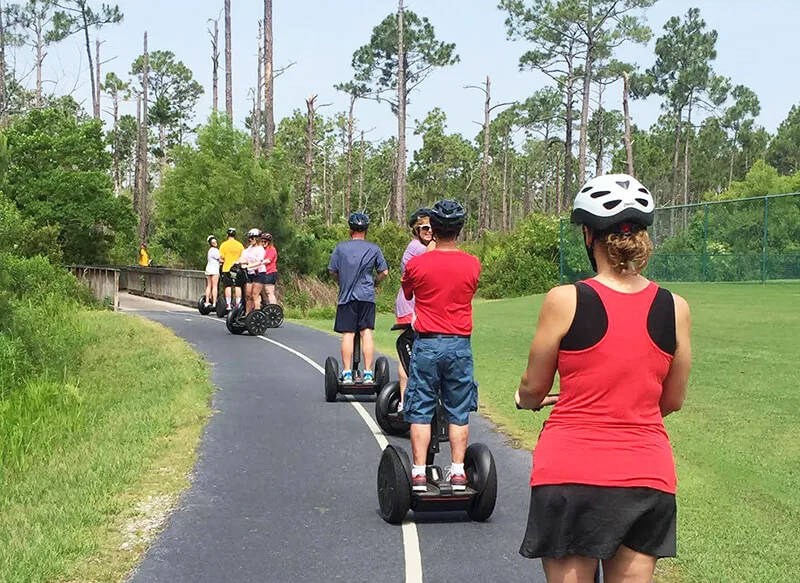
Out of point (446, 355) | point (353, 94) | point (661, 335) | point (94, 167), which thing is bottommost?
point (446, 355)

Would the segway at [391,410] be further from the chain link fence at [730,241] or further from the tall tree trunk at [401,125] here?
the tall tree trunk at [401,125]

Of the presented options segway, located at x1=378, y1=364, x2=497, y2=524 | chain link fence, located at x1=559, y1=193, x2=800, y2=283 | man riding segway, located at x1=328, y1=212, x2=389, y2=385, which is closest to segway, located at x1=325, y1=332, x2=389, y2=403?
man riding segway, located at x1=328, y1=212, x2=389, y2=385

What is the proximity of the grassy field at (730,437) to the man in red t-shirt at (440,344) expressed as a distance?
161 centimetres

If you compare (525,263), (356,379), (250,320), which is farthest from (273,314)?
(525,263)

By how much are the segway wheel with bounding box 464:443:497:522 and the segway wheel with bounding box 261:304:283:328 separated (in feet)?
44.0

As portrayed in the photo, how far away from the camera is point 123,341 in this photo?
58.8ft

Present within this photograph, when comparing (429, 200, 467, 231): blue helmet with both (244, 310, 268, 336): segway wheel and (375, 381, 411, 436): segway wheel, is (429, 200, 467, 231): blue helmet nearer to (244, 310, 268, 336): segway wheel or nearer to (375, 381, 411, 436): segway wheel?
(375, 381, 411, 436): segway wheel

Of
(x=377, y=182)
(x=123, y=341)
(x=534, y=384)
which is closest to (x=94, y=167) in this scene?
(x=123, y=341)

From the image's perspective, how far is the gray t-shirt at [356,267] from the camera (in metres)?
10.1

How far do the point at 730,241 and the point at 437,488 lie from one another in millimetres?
29236

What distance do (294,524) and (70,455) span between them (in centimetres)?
309

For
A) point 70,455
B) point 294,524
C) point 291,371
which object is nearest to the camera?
point 294,524

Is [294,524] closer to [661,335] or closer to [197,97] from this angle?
[661,335]

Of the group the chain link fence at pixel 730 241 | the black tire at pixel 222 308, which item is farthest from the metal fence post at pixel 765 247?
the black tire at pixel 222 308
